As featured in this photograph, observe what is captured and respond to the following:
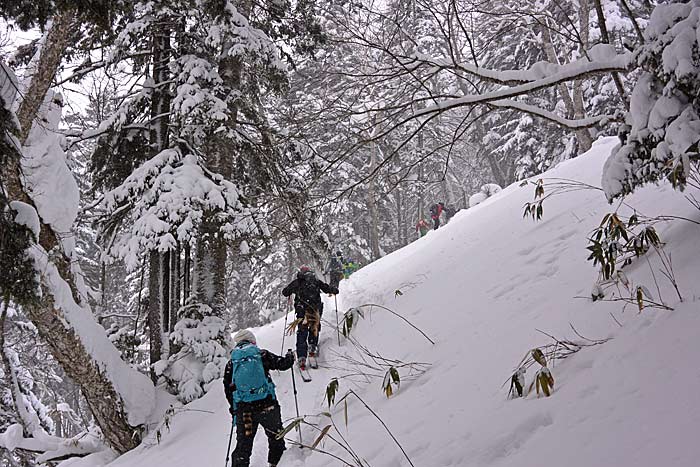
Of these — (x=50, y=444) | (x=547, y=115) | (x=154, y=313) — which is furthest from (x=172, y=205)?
(x=547, y=115)

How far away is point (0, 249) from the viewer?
3037 mm

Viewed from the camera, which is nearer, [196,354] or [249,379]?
[249,379]

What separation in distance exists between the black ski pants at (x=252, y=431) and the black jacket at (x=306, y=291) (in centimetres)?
288

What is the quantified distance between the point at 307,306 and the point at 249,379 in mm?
2988

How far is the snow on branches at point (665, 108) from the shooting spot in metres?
2.88

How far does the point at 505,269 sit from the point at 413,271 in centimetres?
368

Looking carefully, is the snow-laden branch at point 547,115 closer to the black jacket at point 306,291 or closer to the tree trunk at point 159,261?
the black jacket at point 306,291

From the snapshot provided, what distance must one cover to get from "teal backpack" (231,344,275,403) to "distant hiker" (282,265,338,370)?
8.05 feet

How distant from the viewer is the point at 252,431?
4867 millimetres

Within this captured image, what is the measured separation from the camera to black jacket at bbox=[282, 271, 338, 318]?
7.79m

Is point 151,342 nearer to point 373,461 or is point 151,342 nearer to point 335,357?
point 335,357

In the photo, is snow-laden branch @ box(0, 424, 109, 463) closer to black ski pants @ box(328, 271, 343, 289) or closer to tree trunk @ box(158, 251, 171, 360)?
tree trunk @ box(158, 251, 171, 360)

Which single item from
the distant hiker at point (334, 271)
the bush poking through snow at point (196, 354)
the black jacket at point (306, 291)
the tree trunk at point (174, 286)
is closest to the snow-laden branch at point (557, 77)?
the black jacket at point (306, 291)

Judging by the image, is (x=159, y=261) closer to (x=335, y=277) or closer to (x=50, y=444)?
(x=50, y=444)
